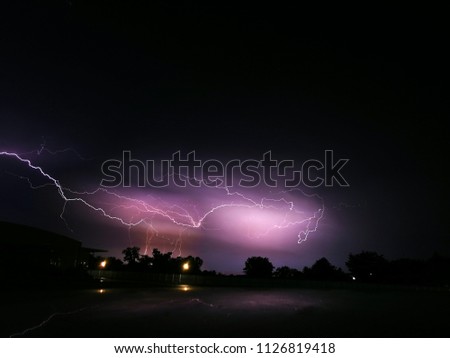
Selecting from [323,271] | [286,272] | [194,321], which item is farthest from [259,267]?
[194,321]

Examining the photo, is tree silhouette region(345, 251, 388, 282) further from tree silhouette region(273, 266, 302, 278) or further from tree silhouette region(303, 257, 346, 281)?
tree silhouette region(273, 266, 302, 278)

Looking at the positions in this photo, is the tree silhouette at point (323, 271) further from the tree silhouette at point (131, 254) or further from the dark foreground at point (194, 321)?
the dark foreground at point (194, 321)

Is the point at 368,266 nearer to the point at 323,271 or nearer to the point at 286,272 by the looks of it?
the point at 323,271

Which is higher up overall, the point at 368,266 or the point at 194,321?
the point at 368,266

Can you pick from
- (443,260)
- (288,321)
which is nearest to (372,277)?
(443,260)

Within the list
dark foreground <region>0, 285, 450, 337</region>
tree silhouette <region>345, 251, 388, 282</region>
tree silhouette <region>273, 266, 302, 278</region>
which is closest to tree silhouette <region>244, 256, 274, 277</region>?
tree silhouette <region>273, 266, 302, 278</region>
